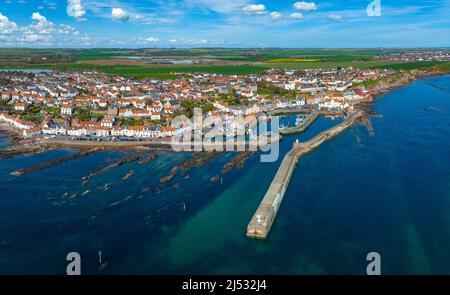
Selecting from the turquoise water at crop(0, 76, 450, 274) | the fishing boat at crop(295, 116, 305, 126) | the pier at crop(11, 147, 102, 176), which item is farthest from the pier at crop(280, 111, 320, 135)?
the pier at crop(11, 147, 102, 176)

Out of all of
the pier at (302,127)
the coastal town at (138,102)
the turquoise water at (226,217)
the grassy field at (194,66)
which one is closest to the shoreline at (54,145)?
the coastal town at (138,102)

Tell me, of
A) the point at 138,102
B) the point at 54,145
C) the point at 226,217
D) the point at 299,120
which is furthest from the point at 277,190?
the point at 138,102

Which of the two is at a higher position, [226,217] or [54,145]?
[54,145]

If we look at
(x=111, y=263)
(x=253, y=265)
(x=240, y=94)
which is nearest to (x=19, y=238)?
(x=111, y=263)

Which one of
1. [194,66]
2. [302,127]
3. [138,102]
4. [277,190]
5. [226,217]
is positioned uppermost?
[194,66]

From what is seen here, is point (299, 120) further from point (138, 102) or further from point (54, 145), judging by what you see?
point (54, 145)

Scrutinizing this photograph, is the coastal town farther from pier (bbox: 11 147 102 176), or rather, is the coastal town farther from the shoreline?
pier (bbox: 11 147 102 176)

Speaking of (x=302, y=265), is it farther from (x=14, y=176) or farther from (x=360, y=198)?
(x=14, y=176)
